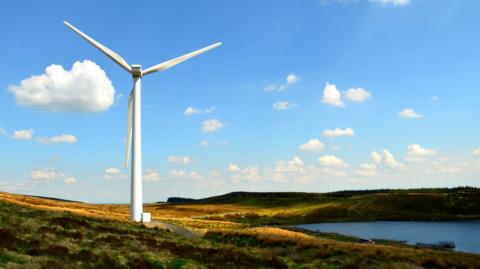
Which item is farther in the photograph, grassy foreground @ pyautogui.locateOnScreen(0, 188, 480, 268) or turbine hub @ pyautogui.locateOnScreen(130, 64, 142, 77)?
turbine hub @ pyautogui.locateOnScreen(130, 64, 142, 77)

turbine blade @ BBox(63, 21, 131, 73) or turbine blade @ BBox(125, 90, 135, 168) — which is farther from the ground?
turbine blade @ BBox(63, 21, 131, 73)

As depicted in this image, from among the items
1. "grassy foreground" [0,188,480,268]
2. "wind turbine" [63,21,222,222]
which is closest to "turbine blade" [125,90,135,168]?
"wind turbine" [63,21,222,222]

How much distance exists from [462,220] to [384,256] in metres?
129

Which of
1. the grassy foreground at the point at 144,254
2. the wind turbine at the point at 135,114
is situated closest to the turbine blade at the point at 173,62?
the wind turbine at the point at 135,114

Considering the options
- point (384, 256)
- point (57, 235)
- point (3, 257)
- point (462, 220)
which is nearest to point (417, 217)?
point (462, 220)

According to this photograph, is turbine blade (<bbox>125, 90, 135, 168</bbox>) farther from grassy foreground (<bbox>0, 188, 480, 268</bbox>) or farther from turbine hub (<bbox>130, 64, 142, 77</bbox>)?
grassy foreground (<bbox>0, 188, 480, 268</bbox>)

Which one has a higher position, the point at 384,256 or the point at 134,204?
the point at 134,204

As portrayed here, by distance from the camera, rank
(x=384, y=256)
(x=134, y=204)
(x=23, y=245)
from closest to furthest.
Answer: (x=23, y=245) → (x=384, y=256) → (x=134, y=204)

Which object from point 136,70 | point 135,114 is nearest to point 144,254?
point 135,114

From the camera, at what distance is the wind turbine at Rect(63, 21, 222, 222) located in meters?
66.4

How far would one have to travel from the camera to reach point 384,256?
139ft

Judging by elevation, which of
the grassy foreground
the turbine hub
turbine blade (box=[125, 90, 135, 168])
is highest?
the turbine hub

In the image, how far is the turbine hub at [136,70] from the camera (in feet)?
230

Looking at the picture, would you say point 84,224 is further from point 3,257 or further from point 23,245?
point 3,257
